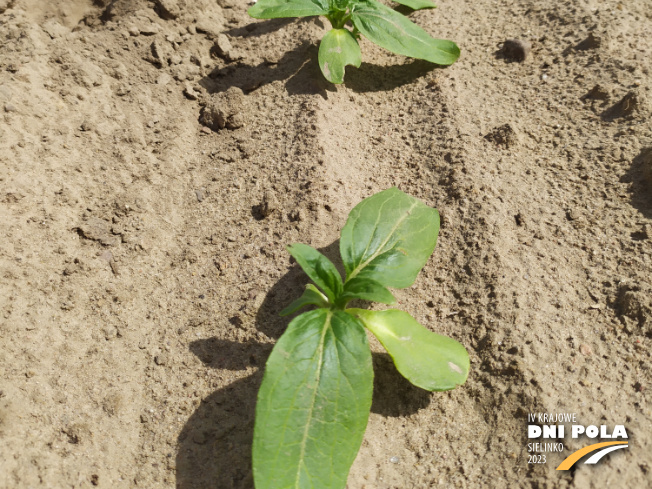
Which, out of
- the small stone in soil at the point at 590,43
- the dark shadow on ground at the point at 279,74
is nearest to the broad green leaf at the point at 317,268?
the dark shadow on ground at the point at 279,74

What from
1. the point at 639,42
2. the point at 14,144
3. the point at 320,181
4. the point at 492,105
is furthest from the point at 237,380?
the point at 639,42

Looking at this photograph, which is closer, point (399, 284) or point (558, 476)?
point (558, 476)

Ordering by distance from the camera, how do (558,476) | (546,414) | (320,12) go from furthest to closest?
(320,12) < (546,414) < (558,476)

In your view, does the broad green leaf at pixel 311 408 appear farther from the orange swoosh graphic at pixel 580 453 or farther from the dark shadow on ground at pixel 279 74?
the dark shadow on ground at pixel 279 74

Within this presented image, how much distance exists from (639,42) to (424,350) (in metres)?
2.28

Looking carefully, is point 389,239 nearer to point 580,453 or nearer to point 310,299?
point 310,299

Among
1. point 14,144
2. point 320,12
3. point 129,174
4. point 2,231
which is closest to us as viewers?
point 2,231

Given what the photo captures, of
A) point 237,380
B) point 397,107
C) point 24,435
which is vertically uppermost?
point 397,107

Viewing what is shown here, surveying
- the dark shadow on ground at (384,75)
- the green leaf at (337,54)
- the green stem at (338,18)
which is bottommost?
the dark shadow on ground at (384,75)

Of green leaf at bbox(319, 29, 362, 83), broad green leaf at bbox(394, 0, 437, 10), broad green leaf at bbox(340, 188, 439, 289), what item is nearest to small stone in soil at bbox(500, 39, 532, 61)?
broad green leaf at bbox(394, 0, 437, 10)

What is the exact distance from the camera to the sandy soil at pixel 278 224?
181cm

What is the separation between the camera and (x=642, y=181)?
2260mm

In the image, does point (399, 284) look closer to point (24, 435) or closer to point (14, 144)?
point (24, 435)

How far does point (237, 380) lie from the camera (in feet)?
6.41
